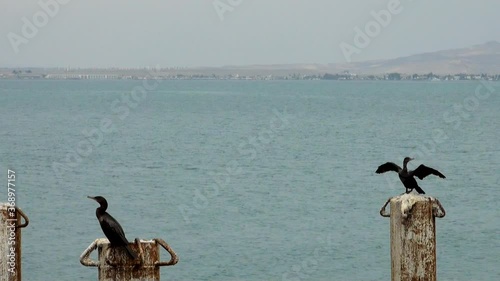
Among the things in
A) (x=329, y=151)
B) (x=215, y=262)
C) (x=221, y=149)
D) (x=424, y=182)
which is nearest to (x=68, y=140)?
(x=221, y=149)

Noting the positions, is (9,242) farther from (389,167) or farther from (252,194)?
(252,194)

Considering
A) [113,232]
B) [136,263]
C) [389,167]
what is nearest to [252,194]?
[389,167]

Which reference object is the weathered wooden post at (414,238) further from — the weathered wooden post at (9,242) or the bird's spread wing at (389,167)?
the bird's spread wing at (389,167)

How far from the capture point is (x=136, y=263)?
5602mm

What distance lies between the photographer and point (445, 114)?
106812 mm

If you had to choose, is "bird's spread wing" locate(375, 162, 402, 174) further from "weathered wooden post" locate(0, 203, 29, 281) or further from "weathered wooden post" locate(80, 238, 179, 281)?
"weathered wooden post" locate(80, 238, 179, 281)

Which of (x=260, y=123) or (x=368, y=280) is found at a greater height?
(x=260, y=123)

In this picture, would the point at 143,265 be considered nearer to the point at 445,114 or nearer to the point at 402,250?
the point at 402,250

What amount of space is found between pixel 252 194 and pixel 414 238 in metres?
33.1

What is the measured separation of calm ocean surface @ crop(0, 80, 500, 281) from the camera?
26219 millimetres

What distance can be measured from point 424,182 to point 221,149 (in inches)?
976

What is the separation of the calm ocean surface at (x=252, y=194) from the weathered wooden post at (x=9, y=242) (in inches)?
673

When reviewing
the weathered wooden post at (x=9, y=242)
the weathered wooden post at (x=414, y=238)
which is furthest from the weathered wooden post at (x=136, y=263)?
the weathered wooden post at (x=414, y=238)

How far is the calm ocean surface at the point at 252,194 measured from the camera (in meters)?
26.2
